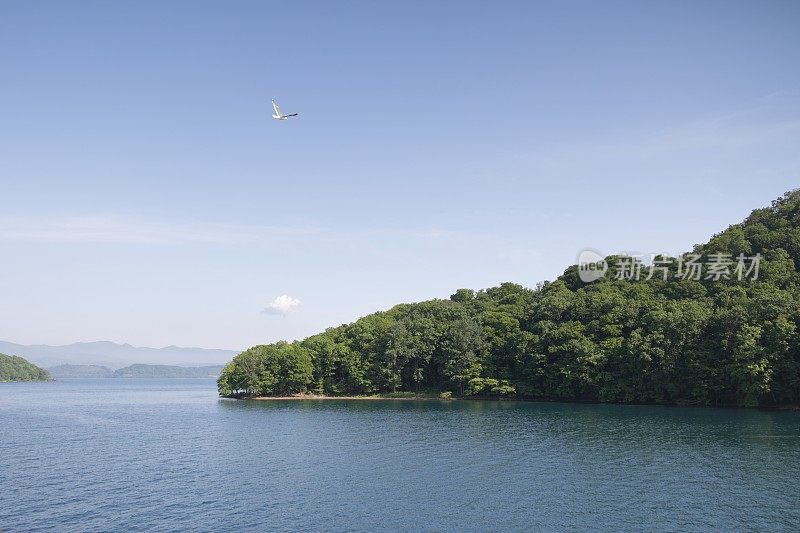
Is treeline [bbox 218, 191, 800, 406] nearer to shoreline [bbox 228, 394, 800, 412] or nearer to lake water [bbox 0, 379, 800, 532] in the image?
shoreline [bbox 228, 394, 800, 412]

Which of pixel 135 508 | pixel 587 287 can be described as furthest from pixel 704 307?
pixel 135 508

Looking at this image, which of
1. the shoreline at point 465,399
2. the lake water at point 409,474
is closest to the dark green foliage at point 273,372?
the shoreline at point 465,399

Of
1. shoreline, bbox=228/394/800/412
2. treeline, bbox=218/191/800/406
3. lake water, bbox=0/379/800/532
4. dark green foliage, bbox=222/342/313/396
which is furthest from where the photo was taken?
dark green foliage, bbox=222/342/313/396

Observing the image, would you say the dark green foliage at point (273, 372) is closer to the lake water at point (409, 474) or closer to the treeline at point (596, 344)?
the treeline at point (596, 344)

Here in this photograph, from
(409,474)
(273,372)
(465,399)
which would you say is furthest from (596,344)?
(409,474)

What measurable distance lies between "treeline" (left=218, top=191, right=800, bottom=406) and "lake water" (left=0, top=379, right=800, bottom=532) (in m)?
12.1

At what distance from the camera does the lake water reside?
33.0 meters

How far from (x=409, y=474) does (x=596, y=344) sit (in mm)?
64592

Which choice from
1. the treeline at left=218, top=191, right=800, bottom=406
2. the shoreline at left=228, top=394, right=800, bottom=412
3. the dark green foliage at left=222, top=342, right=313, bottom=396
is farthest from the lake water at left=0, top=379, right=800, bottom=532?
the dark green foliage at left=222, top=342, right=313, bottom=396

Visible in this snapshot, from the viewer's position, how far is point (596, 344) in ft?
325

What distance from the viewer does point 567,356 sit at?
99938mm

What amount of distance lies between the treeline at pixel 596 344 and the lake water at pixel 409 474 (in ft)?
39.6

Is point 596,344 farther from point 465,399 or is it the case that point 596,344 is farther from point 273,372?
point 273,372

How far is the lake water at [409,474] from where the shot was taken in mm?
33031
